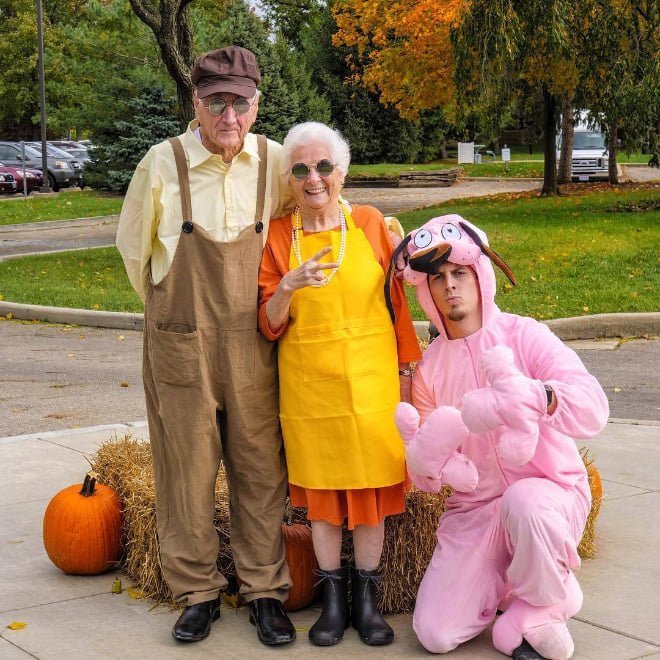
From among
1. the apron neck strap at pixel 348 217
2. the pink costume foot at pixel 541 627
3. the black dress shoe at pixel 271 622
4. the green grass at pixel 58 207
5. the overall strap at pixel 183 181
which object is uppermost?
the overall strap at pixel 183 181

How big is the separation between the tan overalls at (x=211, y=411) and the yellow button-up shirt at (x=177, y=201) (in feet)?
0.10

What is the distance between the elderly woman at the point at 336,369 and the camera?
4.06m

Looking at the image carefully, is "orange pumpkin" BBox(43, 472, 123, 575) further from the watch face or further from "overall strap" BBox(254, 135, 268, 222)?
the watch face

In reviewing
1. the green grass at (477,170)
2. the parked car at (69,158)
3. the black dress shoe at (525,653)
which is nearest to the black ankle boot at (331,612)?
the black dress shoe at (525,653)

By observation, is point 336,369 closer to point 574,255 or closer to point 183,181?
point 183,181

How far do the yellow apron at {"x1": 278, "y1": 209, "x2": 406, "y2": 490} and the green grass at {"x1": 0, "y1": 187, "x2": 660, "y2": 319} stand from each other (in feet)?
25.0

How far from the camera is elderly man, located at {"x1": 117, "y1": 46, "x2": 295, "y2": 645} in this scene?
13.5ft

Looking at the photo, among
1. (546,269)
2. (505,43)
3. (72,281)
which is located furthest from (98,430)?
(505,43)

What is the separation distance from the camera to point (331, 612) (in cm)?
416

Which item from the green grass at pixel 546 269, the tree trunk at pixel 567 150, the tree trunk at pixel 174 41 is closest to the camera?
the green grass at pixel 546 269

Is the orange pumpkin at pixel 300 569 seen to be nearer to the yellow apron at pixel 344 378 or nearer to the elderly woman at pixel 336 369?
the elderly woman at pixel 336 369

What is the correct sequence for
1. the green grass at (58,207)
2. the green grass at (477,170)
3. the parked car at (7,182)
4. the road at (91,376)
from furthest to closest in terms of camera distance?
the green grass at (477,170), the parked car at (7,182), the green grass at (58,207), the road at (91,376)

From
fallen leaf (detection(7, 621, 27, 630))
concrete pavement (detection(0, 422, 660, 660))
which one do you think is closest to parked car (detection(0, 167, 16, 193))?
concrete pavement (detection(0, 422, 660, 660))

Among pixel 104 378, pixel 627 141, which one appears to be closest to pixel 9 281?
→ pixel 104 378
